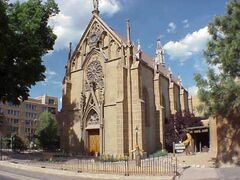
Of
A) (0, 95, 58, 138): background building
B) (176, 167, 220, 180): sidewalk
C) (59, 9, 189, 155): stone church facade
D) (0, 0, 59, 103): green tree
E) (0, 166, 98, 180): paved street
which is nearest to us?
(176, 167, 220, 180): sidewalk

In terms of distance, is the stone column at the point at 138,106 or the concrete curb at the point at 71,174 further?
the stone column at the point at 138,106

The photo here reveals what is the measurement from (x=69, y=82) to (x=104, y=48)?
6.68 metres

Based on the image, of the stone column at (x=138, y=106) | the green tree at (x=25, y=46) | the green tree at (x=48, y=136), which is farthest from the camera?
the green tree at (x=48, y=136)

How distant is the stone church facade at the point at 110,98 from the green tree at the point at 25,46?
6.68 m

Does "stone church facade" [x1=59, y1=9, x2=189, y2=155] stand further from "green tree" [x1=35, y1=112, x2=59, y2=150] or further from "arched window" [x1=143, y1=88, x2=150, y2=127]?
"green tree" [x1=35, y1=112, x2=59, y2=150]

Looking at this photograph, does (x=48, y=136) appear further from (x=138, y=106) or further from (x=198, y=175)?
(x=198, y=175)

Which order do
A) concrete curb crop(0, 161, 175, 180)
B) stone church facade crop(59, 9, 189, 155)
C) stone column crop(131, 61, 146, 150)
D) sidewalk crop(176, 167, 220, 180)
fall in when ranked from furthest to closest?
stone church facade crop(59, 9, 189, 155)
stone column crop(131, 61, 146, 150)
concrete curb crop(0, 161, 175, 180)
sidewalk crop(176, 167, 220, 180)

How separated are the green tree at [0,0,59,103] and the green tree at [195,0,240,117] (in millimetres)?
18290

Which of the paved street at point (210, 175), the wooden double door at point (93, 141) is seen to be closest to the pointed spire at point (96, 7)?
the wooden double door at point (93, 141)

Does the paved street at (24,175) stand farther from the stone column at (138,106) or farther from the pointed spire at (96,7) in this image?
the pointed spire at (96,7)

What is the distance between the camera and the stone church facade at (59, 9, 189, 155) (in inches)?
1427

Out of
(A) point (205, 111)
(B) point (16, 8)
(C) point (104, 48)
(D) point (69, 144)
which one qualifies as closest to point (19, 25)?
(B) point (16, 8)

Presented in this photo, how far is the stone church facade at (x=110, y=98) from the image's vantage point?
119 ft

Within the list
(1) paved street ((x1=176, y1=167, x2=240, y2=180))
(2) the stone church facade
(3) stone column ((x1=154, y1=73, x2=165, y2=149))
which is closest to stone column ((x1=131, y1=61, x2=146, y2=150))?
(2) the stone church facade
